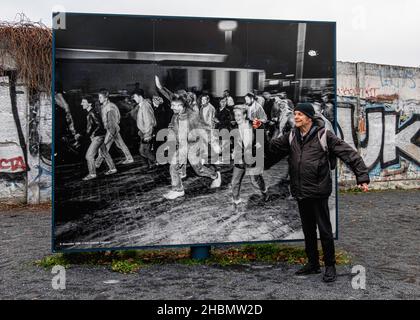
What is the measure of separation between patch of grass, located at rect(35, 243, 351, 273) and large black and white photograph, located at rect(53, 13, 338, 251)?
35 cm

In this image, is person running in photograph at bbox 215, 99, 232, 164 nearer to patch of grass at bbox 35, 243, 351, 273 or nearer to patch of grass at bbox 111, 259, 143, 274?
patch of grass at bbox 35, 243, 351, 273

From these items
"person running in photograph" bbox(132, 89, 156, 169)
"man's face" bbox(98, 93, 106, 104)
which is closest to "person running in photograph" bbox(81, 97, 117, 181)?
"man's face" bbox(98, 93, 106, 104)

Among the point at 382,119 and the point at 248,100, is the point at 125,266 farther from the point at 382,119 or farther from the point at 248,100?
the point at 382,119

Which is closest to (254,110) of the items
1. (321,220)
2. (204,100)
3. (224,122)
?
(224,122)

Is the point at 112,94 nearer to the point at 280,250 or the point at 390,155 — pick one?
the point at 280,250

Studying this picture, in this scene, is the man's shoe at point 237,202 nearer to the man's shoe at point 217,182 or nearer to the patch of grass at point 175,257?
the man's shoe at point 217,182

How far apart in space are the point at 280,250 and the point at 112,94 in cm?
298

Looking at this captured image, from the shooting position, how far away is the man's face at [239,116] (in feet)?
18.8

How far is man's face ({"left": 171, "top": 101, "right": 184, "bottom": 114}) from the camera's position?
5.57m

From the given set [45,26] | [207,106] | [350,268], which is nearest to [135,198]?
[207,106]

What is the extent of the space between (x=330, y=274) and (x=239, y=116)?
2042 mm

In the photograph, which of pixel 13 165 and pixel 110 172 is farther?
pixel 13 165

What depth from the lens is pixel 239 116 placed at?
5.73m

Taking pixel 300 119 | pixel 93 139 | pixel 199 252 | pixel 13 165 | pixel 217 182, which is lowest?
pixel 199 252
